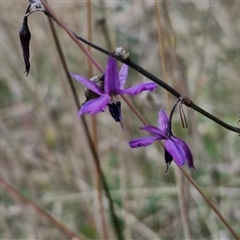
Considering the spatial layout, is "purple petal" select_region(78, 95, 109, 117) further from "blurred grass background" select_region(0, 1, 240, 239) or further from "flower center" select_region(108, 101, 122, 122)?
"blurred grass background" select_region(0, 1, 240, 239)

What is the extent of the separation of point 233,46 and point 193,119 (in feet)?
1.94

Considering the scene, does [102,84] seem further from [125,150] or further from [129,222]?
[125,150]

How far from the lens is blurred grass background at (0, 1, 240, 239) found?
1.49 metres

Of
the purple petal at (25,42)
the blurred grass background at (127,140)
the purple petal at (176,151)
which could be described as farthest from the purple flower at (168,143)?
the blurred grass background at (127,140)

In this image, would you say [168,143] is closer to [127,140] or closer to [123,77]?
[123,77]

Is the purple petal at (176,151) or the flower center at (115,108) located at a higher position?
the flower center at (115,108)

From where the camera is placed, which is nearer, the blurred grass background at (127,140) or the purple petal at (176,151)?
the purple petal at (176,151)

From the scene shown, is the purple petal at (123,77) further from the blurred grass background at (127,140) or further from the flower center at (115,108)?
the blurred grass background at (127,140)

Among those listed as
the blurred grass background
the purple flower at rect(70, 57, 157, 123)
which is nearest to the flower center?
the purple flower at rect(70, 57, 157, 123)

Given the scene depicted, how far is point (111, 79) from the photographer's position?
0.54 m

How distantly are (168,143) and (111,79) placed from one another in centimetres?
9

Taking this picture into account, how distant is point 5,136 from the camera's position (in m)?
1.55

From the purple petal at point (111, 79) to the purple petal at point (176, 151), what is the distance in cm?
8

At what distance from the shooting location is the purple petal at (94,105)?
514 millimetres
